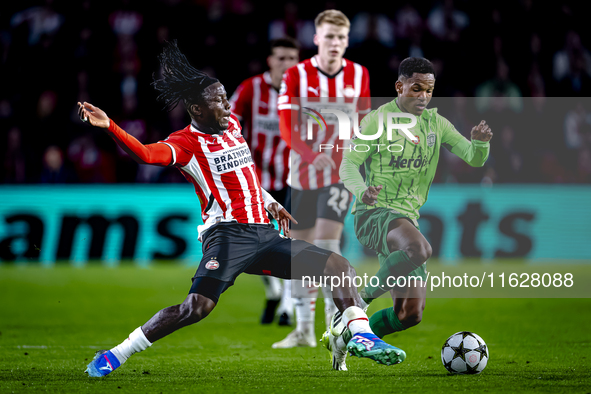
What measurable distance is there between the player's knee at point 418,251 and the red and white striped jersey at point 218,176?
93cm

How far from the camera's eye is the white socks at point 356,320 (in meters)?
4.09

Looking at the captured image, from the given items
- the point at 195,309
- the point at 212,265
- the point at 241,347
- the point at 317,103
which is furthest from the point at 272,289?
the point at 195,309

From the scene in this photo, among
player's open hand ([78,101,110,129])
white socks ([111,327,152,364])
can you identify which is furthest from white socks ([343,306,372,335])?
player's open hand ([78,101,110,129])

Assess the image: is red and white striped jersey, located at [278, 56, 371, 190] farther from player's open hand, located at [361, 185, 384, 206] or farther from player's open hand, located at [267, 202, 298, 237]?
player's open hand, located at [361, 185, 384, 206]

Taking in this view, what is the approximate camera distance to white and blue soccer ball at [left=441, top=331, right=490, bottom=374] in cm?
441

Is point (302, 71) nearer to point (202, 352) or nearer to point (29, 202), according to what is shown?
point (202, 352)

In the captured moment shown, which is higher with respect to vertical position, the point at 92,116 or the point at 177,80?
the point at 177,80

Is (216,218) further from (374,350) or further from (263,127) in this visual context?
(263,127)

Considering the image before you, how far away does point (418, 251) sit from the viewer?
441cm

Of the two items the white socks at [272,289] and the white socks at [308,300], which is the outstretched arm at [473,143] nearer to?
the white socks at [308,300]

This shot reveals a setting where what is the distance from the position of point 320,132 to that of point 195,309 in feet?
6.66

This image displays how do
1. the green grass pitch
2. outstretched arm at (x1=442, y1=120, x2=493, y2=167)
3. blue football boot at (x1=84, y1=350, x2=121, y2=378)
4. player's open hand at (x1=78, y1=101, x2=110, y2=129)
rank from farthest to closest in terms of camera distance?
outstretched arm at (x1=442, y1=120, x2=493, y2=167) < blue football boot at (x1=84, y1=350, x2=121, y2=378) < the green grass pitch < player's open hand at (x1=78, y1=101, x2=110, y2=129)

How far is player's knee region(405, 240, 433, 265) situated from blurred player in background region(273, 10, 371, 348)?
1.32 m

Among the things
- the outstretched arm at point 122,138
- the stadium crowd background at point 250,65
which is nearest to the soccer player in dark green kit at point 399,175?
the outstretched arm at point 122,138
